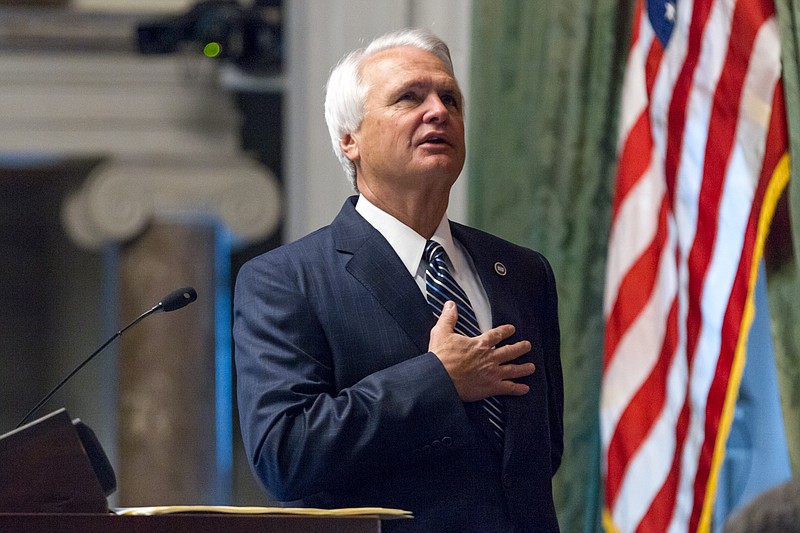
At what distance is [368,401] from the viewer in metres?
2.07

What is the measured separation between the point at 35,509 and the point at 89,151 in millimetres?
5597

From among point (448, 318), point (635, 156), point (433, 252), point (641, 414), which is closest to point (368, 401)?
point (448, 318)

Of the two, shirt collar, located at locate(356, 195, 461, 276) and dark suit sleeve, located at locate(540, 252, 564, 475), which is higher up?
shirt collar, located at locate(356, 195, 461, 276)

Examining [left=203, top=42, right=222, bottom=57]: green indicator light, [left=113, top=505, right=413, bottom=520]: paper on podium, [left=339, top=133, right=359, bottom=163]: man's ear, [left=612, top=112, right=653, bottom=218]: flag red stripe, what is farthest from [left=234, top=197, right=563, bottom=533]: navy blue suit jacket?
[left=203, top=42, right=222, bottom=57]: green indicator light

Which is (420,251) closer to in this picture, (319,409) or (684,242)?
(319,409)

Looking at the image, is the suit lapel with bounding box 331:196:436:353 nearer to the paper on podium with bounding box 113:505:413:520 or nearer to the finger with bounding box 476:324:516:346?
the finger with bounding box 476:324:516:346

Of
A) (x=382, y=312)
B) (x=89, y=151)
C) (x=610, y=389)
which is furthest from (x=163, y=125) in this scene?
(x=382, y=312)

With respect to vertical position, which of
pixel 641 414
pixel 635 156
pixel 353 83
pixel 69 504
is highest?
pixel 353 83

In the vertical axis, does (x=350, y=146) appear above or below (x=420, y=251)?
above

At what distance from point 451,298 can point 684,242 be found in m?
1.59

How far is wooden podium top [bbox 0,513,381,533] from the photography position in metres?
1.63

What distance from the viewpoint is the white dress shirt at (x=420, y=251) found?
7.51ft

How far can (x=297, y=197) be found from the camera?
15.9 feet

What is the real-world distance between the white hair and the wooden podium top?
2.97 feet
